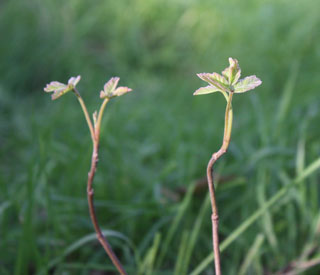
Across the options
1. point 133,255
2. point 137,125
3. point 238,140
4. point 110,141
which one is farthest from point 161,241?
point 137,125

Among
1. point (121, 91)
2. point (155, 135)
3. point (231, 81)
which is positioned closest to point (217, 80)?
point (231, 81)

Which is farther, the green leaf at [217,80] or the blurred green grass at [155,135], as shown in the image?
the blurred green grass at [155,135]

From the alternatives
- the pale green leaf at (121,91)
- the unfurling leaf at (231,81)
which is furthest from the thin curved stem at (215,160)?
the pale green leaf at (121,91)

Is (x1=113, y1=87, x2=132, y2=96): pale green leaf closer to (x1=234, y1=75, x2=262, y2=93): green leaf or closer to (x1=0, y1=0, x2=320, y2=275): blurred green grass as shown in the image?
(x1=234, y1=75, x2=262, y2=93): green leaf

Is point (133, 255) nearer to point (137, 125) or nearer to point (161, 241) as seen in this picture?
point (161, 241)

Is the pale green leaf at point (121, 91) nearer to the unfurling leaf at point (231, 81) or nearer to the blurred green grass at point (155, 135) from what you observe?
the unfurling leaf at point (231, 81)

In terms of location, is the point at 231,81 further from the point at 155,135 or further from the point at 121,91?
the point at 155,135
